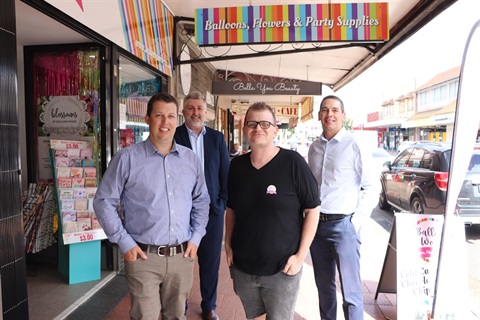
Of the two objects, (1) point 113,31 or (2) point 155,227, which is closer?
(2) point 155,227

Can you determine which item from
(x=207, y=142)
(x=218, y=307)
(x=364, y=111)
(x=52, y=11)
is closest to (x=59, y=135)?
(x=52, y=11)

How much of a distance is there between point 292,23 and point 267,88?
7.92ft

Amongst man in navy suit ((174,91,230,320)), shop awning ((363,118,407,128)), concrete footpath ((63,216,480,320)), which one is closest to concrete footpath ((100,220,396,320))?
concrete footpath ((63,216,480,320))

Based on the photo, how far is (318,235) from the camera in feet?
8.60

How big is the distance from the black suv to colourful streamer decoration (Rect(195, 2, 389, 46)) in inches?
115

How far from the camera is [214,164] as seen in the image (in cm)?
279

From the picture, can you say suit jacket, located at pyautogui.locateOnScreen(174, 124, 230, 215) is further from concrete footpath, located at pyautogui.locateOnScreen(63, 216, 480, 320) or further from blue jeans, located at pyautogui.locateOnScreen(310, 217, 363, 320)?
concrete footpath, located at pyautogui.locateOnScreen(63, 216, 480, 320)

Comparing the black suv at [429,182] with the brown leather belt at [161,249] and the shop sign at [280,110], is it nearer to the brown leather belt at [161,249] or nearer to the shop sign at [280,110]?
the brown leather belt at [161,249]

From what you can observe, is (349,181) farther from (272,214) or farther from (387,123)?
(387,123)

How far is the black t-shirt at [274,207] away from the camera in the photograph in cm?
181

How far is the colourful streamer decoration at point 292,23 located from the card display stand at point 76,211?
Result: 1902 mm

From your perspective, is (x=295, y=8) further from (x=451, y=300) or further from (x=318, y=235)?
(x=451, y=300)

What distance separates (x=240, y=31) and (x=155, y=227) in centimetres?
289

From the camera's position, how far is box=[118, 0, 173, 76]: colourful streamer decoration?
385 cm
